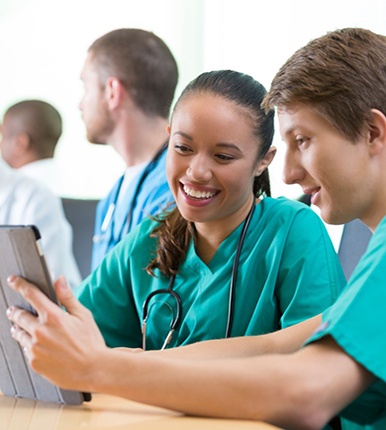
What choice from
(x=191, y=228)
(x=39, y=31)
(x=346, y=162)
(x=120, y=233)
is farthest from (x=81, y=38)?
(x=346, y=162)

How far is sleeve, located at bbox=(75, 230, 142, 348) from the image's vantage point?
4.37ft

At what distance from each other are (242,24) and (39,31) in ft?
4.50

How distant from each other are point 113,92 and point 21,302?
1.59 m

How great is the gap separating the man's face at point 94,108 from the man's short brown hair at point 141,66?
0.03m

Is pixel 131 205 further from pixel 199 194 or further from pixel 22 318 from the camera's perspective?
pixel 22 318

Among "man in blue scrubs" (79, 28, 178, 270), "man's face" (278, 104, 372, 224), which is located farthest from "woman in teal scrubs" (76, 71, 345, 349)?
"man in blue scrubs" (79, 28, 178, 270)

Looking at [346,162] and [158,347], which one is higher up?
[346,162]

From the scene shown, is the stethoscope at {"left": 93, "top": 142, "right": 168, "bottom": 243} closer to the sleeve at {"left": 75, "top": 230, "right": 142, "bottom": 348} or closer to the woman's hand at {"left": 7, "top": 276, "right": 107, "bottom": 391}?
the sleeve at {"left": 75, "top": 230, "right": 142, "bottom": 348}

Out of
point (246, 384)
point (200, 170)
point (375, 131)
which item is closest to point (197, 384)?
point (246, 384)

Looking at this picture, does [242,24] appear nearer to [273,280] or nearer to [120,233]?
[120,233]

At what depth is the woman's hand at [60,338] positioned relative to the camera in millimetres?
702

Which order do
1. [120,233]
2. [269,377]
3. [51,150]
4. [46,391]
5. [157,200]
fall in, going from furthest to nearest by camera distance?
[51,150], [120,233], [157,200], [46,391], [269,377]

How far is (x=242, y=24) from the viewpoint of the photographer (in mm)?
3473

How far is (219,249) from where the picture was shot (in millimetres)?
1262
